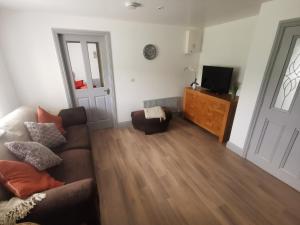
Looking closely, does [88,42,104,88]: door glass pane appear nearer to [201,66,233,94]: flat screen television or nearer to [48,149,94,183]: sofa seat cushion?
[48,149,94,183]: sofa seat cushion

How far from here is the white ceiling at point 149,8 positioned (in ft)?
6.64

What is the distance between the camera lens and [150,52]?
3.44 m

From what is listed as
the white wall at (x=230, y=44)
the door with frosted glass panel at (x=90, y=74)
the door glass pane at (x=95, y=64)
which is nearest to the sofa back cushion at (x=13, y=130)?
the door with frosted glass panel at (x=90, y=74)

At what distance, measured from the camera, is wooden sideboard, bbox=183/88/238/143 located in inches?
110

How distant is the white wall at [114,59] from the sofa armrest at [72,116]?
43 cm

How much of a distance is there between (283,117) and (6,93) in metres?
4.02

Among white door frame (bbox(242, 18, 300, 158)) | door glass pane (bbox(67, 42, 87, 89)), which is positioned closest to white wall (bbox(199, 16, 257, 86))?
white door frame (bbox(242, 18, 300, 158))

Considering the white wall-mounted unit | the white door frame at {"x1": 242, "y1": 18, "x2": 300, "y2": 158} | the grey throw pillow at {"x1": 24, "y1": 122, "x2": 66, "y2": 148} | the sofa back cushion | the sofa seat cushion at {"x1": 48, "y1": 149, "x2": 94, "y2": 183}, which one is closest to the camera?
the sofa back cushion

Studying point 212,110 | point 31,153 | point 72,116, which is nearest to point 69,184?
point 31,153

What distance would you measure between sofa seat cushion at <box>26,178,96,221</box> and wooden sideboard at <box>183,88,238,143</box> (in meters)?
2.53

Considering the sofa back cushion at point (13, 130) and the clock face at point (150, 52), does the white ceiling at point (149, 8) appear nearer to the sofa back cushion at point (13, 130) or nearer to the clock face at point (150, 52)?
the clock face at point (150, 52)

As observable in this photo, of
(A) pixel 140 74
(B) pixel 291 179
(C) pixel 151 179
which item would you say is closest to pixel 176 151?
(C) pixel 151 179

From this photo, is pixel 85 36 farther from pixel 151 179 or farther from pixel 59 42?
pixel 151 179

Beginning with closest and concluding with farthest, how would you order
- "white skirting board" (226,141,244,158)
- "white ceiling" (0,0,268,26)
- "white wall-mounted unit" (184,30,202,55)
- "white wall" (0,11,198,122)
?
"white ceiling" (0,0,268,26) < "white wall" (0,11,198,122) < "white skirting board" (226,141,244,158) < "white wall-mounted unit" (184,30,202,55)
